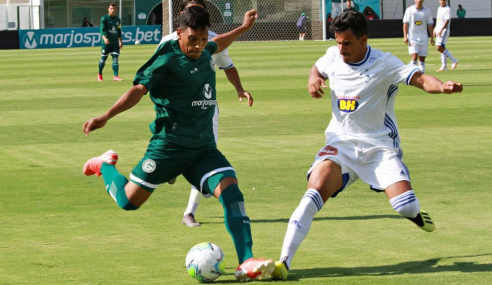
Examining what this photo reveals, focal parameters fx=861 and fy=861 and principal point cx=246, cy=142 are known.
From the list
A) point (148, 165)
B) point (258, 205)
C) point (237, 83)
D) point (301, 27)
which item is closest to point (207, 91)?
point (148, 165)

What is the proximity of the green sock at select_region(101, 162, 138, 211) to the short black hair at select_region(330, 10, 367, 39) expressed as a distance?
6.64ft

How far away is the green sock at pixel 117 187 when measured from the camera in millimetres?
6617

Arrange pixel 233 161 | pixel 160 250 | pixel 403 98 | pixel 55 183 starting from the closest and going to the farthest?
pixel 160 250 < pixel 55 183 < pixel 233 161 < pixel 403 98

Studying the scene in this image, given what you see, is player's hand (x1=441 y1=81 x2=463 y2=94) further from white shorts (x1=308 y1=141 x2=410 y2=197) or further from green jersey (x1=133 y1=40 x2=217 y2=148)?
green jersey (x1=133 y1=40 x2=217 y2=148)

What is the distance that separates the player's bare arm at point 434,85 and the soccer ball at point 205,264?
1.94 metres

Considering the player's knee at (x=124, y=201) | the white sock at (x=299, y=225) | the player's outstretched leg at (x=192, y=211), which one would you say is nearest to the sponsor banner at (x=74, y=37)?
the player's outstretched leg at (x=192, y=211)

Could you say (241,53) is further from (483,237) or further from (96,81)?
(483,237)

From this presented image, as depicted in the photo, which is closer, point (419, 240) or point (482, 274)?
point (482, 274)

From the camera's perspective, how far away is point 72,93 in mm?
21359

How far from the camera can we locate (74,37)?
4869 cm

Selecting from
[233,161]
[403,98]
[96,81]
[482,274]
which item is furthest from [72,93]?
[482,274]

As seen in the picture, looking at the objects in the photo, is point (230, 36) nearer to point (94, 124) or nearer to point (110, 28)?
point (94, 124)

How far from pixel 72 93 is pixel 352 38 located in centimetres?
1575

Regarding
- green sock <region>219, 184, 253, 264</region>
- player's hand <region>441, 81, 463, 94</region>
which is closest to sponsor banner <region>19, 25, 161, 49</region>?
green sock <region>219, 184, 253, 264</region>
